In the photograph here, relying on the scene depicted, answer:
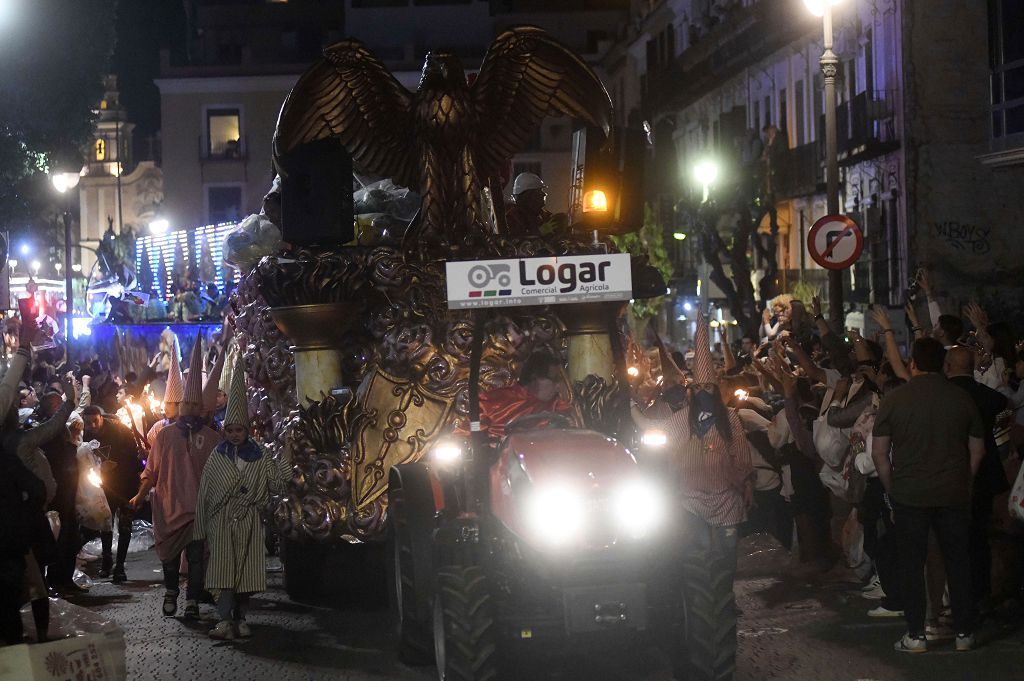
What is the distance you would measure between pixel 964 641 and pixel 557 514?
10.4 ft

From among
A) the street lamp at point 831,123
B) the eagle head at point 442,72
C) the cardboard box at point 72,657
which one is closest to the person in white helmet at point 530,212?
the eagle head at point 442,72

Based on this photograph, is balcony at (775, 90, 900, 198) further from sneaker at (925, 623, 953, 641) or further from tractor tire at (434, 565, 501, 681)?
tractor tire at (434, 565, 501, 681)

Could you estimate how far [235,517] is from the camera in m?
11.9

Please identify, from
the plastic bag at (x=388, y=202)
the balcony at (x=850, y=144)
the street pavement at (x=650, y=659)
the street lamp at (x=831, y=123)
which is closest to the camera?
the street pavement at (x=650, y=659)

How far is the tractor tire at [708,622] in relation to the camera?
8.59 m

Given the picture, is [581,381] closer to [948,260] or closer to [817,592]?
[817,592]

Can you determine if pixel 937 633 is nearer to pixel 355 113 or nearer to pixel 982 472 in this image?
pixel 982 472

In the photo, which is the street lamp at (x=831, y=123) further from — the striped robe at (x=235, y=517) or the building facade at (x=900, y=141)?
the striped robe at (x=235, y=517)

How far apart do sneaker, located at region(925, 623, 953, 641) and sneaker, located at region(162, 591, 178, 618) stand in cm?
584

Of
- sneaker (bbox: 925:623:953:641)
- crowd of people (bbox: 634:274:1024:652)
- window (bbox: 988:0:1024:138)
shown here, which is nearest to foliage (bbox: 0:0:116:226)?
window (bbox: 988:0:1024:138)

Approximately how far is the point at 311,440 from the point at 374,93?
117 inches

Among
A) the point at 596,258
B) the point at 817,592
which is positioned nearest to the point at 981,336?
the point at 817,592

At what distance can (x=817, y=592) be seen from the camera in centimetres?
1270

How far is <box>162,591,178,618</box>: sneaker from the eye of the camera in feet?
42.1
